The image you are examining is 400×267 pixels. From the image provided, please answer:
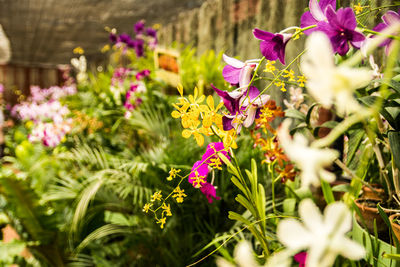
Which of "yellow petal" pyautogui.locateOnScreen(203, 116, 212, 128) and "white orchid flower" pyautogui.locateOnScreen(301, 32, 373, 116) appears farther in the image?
"yellow petal" pyautogui.locateOnScreen(203, 116, 212, 128)

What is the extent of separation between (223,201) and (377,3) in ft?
2.13

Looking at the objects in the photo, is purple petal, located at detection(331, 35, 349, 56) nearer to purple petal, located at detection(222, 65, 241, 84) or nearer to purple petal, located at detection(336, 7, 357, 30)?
purple petal, located at detection(336, 7, 357, 30)

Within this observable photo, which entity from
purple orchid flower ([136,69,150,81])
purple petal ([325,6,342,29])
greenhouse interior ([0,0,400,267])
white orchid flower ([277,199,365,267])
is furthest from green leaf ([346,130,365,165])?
purple orchid flower ([136,69,150,81])

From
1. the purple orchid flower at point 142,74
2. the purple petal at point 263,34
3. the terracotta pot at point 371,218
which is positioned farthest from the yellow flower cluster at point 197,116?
the purple orchid flower at point 142,74

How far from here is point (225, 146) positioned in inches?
16.6

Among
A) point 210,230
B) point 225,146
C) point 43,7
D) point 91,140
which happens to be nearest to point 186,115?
point 225,146

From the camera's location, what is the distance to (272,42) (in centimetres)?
40

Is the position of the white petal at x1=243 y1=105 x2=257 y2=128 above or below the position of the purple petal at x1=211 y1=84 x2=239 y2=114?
below

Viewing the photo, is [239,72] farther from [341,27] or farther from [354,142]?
[354,142]

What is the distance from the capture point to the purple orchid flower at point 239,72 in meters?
0.43

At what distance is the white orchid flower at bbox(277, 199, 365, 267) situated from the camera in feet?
0.49

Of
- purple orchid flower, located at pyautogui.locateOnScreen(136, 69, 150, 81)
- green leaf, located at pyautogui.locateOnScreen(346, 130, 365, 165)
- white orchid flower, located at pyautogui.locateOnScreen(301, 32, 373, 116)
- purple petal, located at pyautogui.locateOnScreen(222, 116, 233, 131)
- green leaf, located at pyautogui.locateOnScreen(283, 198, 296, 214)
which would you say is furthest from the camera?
purple orchid flower, located at pyautogui.locateOnScreen(136, 69, 150, 81)

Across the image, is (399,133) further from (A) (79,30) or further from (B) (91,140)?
(A) (79,30)

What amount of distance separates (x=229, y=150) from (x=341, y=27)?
0.71 ft
